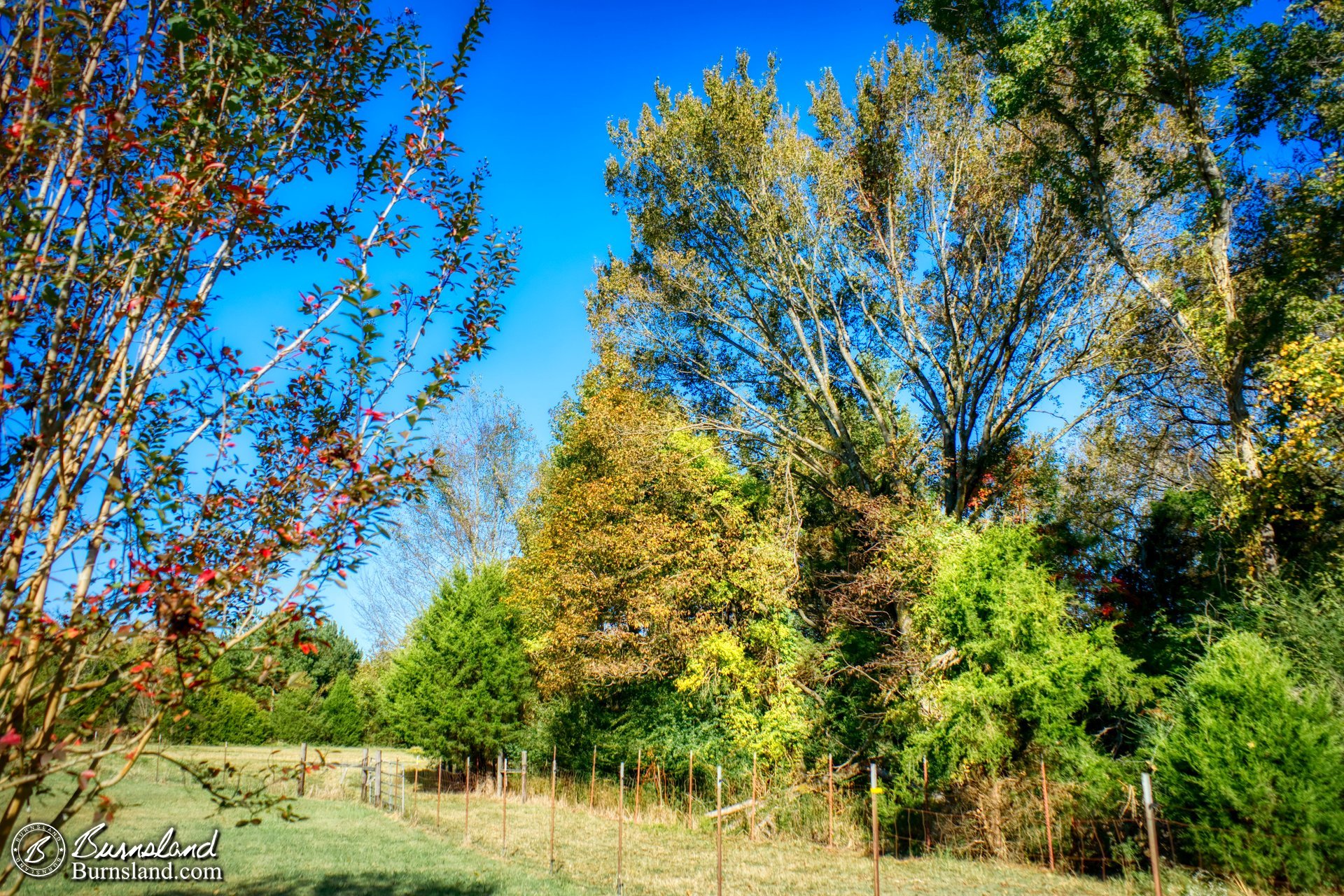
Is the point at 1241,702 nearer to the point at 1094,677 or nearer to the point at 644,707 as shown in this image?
the point at 1094,677

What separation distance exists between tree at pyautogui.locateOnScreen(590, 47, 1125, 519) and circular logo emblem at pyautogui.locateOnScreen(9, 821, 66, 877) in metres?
14.0

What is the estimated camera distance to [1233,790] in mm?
8203

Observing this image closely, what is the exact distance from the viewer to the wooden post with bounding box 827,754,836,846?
12906 mm

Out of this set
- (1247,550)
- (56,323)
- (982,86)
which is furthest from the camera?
(982,86)

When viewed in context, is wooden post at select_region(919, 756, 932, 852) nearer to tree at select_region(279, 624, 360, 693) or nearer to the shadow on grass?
the shadow on grass

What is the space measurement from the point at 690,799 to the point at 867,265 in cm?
1288

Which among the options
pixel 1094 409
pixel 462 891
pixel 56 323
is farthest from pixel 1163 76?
pixel 462 891

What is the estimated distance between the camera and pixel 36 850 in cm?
347

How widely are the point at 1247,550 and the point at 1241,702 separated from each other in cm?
370

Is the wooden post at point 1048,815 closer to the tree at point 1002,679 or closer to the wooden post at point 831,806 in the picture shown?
the tree at point 1002,679

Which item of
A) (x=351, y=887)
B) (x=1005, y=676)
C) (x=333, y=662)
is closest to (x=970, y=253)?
(x=1005, y=676)

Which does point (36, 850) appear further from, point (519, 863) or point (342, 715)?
point (342, 715)

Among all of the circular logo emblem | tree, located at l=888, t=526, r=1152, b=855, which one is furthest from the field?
tree, located at l=888, t=526, r=1152, b=855

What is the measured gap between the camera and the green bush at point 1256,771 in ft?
25.1
